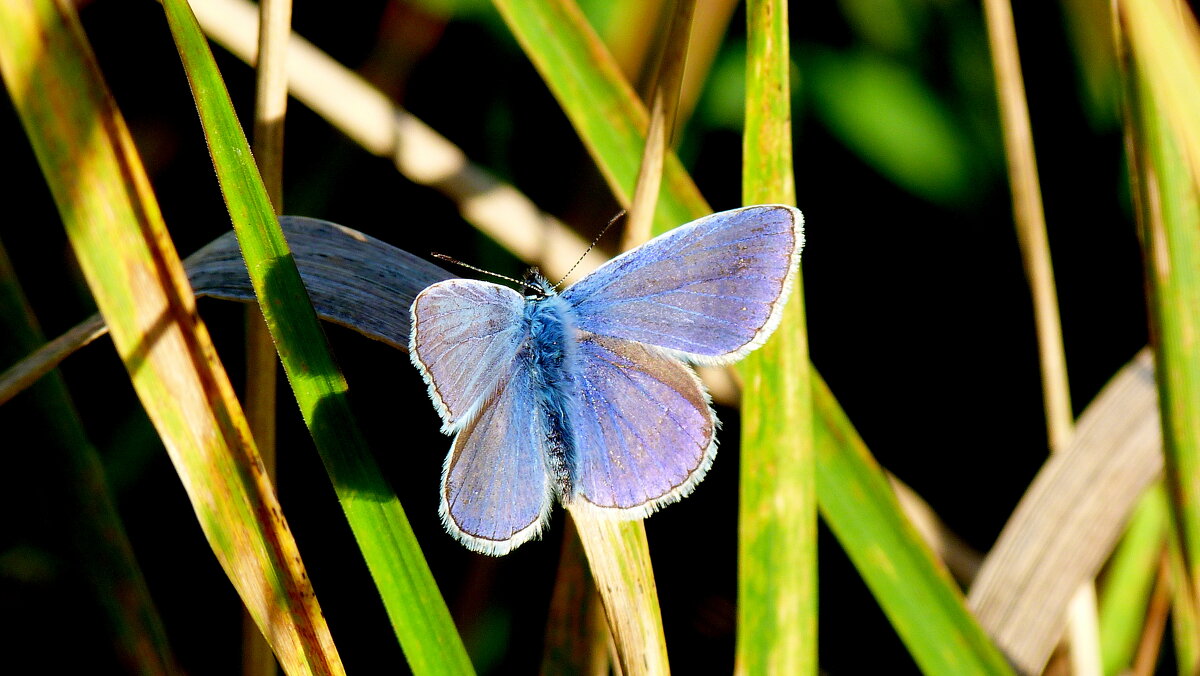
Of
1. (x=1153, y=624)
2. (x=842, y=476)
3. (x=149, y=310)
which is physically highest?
(x=149, y=310)

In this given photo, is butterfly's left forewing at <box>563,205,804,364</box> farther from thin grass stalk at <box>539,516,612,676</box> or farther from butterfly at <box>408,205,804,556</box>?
thin grass stalk at <box>539,516,612,676</box>

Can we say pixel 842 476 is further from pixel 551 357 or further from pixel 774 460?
pixel 551 357

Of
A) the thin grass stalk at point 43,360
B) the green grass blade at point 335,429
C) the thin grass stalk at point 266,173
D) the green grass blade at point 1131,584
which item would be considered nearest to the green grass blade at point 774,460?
the green grass blade at point 335,429

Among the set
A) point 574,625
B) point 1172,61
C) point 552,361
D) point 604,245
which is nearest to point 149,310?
point 552,361

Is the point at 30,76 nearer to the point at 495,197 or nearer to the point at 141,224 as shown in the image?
the point at 141,224

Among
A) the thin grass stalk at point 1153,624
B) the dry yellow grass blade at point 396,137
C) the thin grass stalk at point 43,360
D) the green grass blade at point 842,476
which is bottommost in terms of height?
the thin grass stalk at point 1153,624

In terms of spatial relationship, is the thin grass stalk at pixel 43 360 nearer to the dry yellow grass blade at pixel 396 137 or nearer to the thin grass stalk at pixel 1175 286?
the dry yellow grass blade at pixel 396 137

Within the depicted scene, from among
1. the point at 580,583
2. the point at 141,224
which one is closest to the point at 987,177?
the point at 580,583
